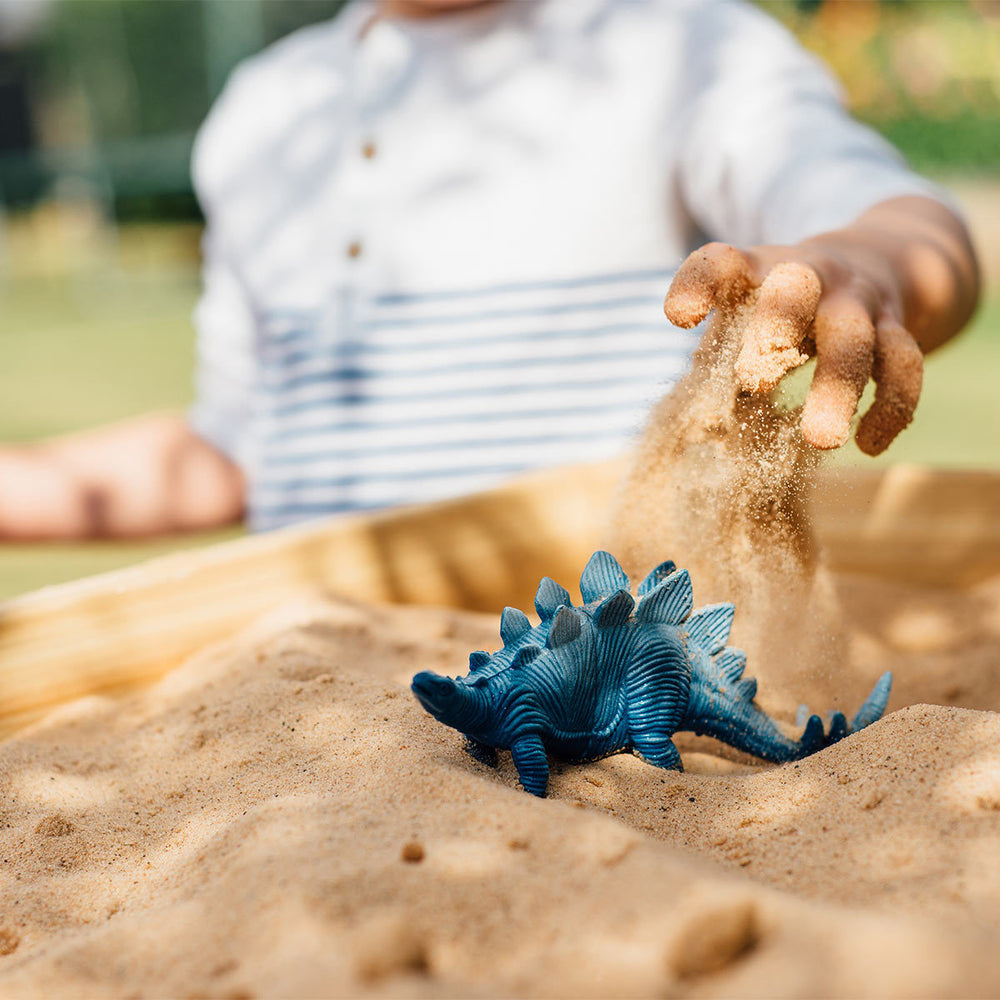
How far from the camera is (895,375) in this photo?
3.42 ft

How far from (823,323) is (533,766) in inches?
19.8

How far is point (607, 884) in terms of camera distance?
838 millimetres

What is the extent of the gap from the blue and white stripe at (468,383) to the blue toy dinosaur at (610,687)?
1104 millimetres

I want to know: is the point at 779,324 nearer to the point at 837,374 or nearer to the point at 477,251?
the point at 837,374

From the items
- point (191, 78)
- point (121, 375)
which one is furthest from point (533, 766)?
point (191, 78)

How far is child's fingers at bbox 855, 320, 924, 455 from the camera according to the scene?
104 centimetres

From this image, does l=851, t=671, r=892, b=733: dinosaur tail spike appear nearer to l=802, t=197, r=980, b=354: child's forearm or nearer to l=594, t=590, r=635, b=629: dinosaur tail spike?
l=594, t=590, r=635, b=629: dinosaur tail spike

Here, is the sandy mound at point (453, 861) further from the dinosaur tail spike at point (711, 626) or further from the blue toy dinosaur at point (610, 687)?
the dinosaur tail spike at point (711, 626)

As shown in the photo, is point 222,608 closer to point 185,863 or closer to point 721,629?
point 185,863

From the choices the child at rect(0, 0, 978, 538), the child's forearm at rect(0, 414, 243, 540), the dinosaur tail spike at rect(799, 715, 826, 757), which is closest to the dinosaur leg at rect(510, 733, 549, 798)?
the dinosaur tail spike at rect(799, 715, 826, 757)

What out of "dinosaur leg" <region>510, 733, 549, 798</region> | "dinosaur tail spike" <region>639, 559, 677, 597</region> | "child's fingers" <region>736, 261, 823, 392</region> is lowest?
"dinosaur leg" <region>510, 733, 549, 798</region>

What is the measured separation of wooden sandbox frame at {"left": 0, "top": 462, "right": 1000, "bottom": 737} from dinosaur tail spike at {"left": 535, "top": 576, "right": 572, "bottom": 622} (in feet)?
1.26

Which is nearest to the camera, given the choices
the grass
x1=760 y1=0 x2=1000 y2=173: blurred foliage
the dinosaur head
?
the dinosaur head

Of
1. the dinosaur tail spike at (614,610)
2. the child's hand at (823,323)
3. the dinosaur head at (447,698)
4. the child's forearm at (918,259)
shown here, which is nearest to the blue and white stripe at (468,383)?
the child's forearm at (918,259)
